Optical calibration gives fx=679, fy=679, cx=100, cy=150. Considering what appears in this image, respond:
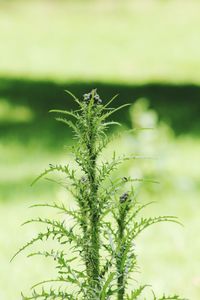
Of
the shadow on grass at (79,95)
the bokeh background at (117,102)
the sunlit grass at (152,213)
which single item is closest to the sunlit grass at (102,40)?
the bokeh background at (117,102)

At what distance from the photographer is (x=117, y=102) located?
34.7ft

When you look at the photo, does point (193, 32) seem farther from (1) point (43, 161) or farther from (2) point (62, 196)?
(2) point (62, 196)

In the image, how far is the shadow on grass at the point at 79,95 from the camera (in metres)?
9.24

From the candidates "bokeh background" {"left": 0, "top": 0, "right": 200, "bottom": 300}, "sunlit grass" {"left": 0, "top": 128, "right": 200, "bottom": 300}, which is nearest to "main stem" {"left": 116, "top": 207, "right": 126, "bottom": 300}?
"bokeh background" {"left": 0, "top": 0, "right": 200, "bottom": 300}

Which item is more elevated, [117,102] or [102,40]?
[102,40]

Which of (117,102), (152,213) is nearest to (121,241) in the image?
(152,213)

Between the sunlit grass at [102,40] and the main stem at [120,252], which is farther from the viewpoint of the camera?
the sunlit grass at [102,40]

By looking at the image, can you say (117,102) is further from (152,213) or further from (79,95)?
(152,213)

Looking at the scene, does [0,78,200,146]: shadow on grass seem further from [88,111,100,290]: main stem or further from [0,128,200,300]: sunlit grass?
[88,111,100,290]: main stem

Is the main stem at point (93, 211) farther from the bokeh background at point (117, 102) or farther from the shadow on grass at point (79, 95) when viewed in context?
the shadow on grass at point (79, 95)

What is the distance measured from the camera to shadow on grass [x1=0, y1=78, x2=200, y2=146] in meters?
9.24

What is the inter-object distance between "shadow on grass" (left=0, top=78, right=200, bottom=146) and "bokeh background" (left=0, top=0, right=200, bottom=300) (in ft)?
0.06

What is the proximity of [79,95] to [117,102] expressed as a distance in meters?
0.74

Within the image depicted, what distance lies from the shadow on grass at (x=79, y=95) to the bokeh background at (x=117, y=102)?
0.7 inches
